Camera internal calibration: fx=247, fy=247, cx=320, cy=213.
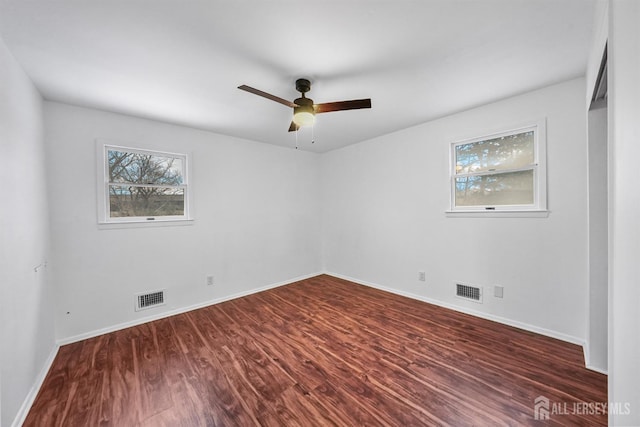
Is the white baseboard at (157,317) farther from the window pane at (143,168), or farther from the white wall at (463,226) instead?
the window pane at (143,168)

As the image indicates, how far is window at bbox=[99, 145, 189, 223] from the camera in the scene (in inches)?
116

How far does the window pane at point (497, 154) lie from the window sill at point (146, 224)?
3.84 metres

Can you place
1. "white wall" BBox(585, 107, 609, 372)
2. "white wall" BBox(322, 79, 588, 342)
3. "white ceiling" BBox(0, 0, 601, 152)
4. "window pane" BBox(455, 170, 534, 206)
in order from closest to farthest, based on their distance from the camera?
1. "white ceiling" BBox(0, 0, 601, 152)
2. "white wall" BBox(585, 107, 609, 372)
3. "white wall" BBox(322, 79, 588, 342)
4. "window pane" BBox(455, 170, 534, 206)

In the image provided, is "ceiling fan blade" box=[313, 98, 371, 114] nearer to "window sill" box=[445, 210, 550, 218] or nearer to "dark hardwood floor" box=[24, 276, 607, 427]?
"window sill" box=[445, 210, 550, 218]

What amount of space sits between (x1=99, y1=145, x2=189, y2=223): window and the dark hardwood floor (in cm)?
140

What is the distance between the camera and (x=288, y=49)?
6.00 feet

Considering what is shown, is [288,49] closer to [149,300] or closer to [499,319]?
[149,300]

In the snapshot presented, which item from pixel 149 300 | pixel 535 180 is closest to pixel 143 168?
pixel 149 300

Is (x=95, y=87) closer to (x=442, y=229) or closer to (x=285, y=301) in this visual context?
(x=285, y=301)

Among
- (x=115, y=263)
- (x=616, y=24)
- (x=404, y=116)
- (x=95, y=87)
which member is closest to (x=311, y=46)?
(x=616, y=24)

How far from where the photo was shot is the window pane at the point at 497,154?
279 cm

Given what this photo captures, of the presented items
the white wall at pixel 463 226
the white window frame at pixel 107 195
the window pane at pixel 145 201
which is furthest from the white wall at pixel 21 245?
the white wall at pixel 463 226

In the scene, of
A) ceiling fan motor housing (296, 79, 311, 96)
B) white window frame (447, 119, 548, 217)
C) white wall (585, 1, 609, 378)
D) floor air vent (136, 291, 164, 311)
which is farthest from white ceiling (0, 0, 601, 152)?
floor air vent (136, 291, 164, 311)

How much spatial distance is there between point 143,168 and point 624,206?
4.14 m
